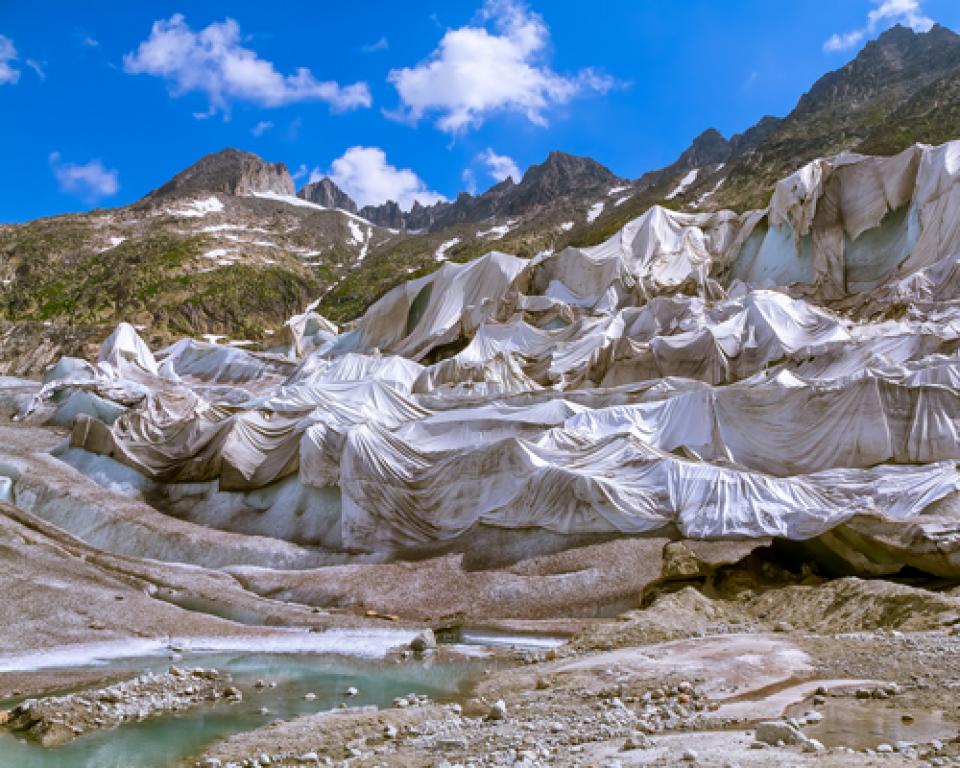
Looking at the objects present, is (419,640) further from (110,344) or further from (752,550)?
(110,344)

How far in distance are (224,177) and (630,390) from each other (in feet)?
577

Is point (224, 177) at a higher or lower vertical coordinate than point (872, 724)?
higher

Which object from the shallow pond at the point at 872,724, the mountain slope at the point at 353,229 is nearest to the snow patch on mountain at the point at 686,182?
the mountain slope at the point at 353,229

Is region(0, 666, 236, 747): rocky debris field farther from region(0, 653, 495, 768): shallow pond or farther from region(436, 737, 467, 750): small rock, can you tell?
region(436, 737, 467, 750): small rock

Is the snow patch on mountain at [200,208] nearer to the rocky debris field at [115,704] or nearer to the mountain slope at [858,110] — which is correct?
the mountain slope at [858,110]

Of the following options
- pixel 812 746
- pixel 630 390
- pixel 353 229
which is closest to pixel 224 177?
pixel 353 229

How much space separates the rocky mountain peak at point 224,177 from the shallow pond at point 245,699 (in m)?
171

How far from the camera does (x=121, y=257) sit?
382 feet

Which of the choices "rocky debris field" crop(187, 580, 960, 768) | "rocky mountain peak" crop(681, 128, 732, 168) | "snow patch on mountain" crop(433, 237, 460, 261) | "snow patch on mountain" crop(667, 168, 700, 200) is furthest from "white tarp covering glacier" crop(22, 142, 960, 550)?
"rocky mountain peak" crop(681, 128, 732, 168)

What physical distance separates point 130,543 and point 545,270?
113ft

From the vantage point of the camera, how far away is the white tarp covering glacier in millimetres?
20484

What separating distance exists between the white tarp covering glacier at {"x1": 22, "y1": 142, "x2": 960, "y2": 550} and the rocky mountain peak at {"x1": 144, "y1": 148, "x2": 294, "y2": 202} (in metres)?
138

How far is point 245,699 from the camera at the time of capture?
38.8 feet

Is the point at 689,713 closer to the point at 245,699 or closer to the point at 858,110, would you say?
the point at 245,699
